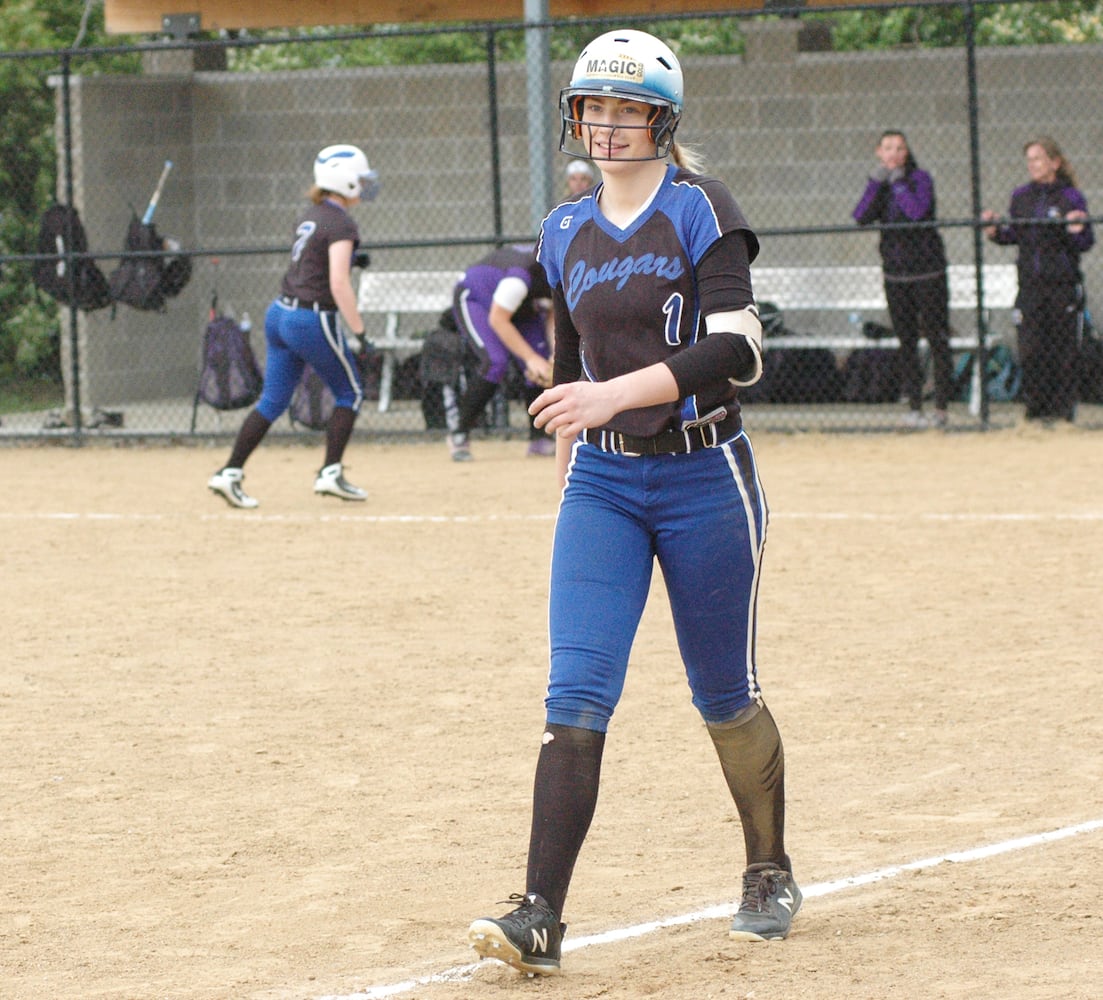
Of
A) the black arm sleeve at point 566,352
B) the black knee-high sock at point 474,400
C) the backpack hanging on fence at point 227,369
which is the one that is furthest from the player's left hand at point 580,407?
the backpack hanging on fence at point 227,369

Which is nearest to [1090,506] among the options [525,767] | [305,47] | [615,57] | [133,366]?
A: [525,767]

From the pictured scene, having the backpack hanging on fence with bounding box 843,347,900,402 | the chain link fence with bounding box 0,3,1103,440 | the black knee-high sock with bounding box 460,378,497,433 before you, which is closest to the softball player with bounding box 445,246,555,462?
the black knee-high sock with bounding box 460,378,497,433

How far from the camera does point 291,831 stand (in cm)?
525

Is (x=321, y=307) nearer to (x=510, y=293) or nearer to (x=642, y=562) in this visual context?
(x=510, y=293)

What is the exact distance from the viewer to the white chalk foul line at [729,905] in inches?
156

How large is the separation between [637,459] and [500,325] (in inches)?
303

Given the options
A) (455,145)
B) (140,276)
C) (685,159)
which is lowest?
(685,159)

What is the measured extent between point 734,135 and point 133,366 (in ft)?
19.1

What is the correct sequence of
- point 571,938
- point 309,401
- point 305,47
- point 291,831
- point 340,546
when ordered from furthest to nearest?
point 305,47 < point 309,401 < point 340,546 < point 291,831 < point 571,938

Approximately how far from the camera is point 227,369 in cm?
1469

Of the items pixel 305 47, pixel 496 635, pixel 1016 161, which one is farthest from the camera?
pixel 305 47

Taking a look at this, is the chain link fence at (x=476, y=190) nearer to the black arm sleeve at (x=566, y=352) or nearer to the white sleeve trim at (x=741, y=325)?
the black arm sleeve at (x=566, y=352)

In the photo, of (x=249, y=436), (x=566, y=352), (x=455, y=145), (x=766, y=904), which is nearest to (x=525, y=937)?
(x=766, y=904)

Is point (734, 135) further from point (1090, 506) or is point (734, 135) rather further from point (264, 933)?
point (264, 933)
